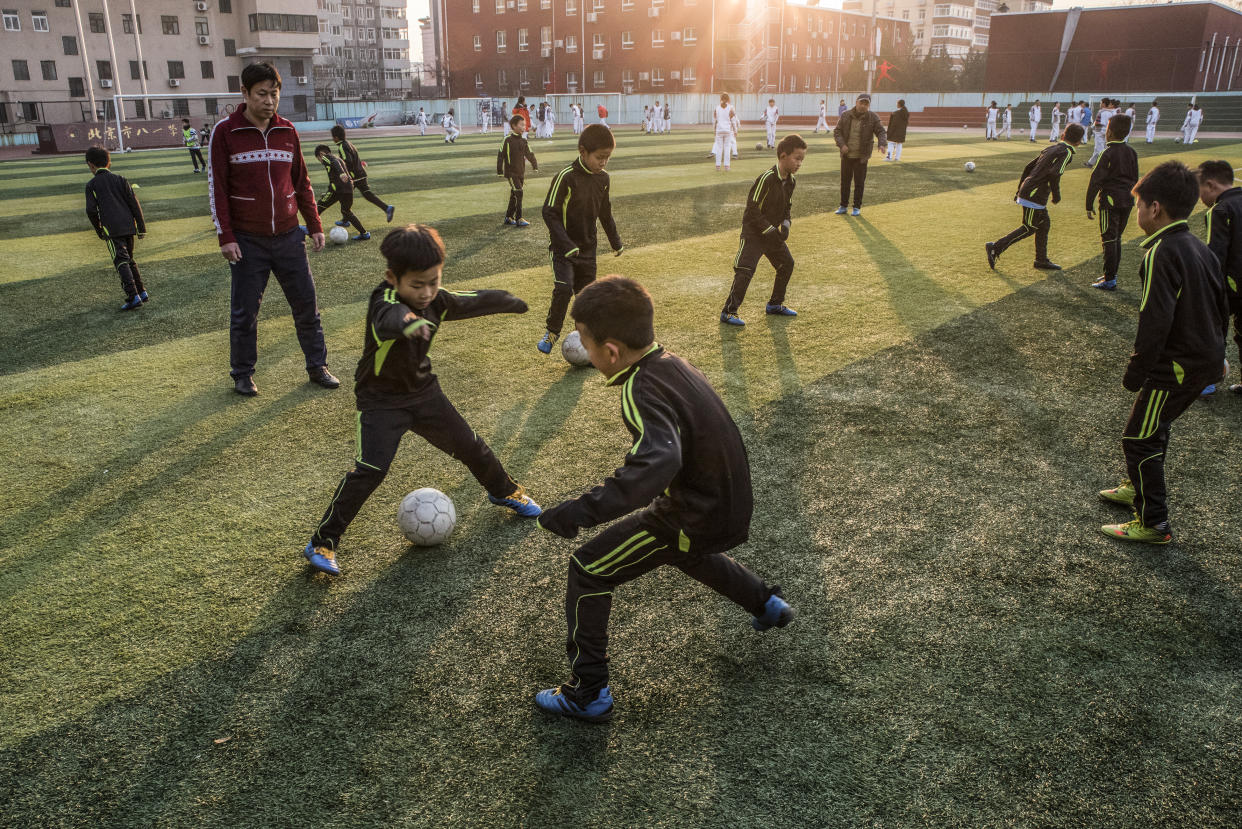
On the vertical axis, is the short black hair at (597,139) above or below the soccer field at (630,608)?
above

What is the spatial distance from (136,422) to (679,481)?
5.62m

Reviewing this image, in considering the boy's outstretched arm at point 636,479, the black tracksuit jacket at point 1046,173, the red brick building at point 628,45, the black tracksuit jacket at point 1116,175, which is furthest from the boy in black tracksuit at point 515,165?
the red brick building at point 628,45

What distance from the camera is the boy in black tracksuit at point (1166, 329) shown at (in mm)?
4242

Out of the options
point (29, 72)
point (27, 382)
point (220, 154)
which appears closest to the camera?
point (220, 154)

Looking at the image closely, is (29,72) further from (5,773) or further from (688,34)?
(5,773)

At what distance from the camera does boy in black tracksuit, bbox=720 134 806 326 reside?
26.3 feet

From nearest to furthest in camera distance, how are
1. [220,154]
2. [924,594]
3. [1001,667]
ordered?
1. [1001,667]
2. [924,594]
3. [220,154]

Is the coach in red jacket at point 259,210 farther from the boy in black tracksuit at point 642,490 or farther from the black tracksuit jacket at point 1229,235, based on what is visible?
the black tracksuit jacket at point 1229,235

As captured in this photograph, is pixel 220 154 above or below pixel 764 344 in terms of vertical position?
above

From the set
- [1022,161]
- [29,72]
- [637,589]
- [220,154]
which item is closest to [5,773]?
[637,589]

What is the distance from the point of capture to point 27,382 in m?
7.51

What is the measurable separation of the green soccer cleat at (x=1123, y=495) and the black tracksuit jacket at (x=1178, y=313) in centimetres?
91

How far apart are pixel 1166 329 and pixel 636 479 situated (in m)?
3.40

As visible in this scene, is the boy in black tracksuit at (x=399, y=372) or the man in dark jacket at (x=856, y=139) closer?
the boy in black tracksuit at (x=399, y=372)
